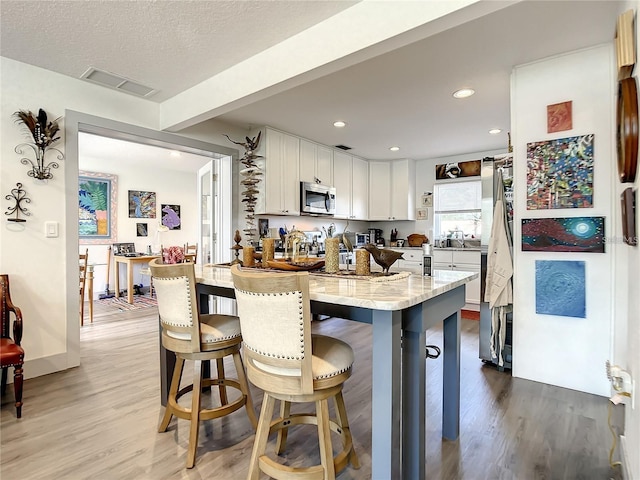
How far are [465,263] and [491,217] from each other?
100 inches

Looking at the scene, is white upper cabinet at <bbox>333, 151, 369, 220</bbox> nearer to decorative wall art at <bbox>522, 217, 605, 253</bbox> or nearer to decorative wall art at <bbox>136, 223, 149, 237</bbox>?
decorative wall art at <bbox>522, 217, 605, 253</bbox>

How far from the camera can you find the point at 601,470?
5.35 ft

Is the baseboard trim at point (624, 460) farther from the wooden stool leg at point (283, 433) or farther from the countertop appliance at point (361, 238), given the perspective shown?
the countertop appliance at point (361, 238)

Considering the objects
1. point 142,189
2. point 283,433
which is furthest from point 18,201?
point 142,189

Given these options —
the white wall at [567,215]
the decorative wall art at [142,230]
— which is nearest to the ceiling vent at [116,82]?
the white wall at [567,215]

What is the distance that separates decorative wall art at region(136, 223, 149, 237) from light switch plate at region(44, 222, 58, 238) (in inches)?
151

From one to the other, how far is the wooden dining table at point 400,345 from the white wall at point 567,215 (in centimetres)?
113

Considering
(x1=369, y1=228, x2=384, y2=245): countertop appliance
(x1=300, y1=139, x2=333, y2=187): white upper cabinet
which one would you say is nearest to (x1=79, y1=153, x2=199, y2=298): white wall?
(x1=300, y1=139, x2=333, y2=187): white upper cabinet

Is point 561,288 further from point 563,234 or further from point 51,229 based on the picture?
point 51,229

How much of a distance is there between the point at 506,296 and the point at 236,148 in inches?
129

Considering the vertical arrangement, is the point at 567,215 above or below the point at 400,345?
above

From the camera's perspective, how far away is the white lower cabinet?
16.6 feet

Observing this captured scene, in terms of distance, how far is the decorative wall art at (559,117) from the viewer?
246 centimetres

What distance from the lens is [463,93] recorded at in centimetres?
315
